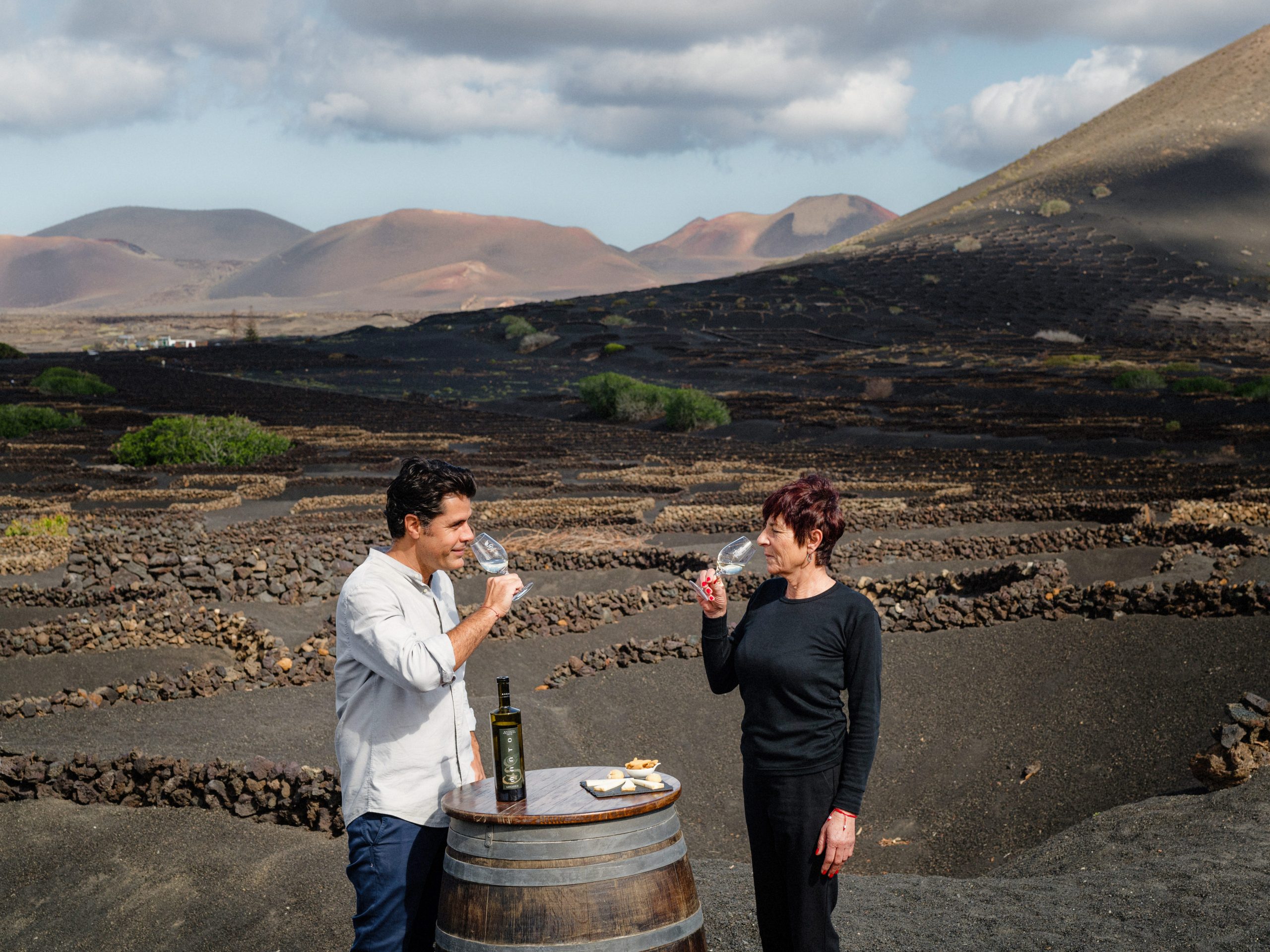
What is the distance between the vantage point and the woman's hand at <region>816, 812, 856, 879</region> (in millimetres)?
3754

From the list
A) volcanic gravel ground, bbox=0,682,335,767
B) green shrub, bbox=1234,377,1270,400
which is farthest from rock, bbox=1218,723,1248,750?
green shrub, bbox=1234,377,1270,400

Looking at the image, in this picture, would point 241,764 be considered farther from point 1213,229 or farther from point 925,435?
point 1213,229

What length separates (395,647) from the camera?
11.2 feet

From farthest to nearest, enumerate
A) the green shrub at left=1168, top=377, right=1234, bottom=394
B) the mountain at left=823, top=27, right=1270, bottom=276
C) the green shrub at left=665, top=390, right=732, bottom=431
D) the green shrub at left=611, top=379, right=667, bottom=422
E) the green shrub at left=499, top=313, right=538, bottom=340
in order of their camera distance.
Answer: the mountain at left=823, top=27, right=1270, bottom=276 < the green shrub at left=499, top=313, right=538, bottom=340 < the green shrub at left=611, top=379, right=667, bottom=422 < the green shrub at left=1168, top=377, right=1234, bottom=394 < the green shrub at left=665, top=390, right=732, bottom=431

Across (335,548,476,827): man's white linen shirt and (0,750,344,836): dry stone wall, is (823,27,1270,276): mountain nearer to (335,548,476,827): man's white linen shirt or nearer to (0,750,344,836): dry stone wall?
(0,750,344,836): dry stone wall

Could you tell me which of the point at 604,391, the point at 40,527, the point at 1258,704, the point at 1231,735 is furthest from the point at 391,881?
the point at 604,391

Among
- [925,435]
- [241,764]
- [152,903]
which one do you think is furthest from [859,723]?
[925,435]

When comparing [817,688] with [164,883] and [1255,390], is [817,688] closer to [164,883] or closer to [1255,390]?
[164,883]

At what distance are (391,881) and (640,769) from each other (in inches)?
32.4

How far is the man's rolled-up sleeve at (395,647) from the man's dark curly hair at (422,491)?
0.86 feet

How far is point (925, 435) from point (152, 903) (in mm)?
33158

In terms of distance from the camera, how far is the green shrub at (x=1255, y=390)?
4150 cm

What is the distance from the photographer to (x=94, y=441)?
3569 centimetres

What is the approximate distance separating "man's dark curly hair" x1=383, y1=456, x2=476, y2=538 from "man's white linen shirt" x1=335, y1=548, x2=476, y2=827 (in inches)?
5.8
